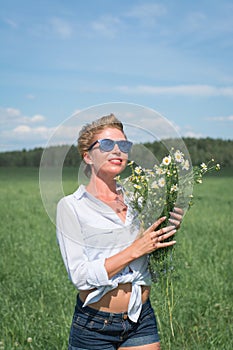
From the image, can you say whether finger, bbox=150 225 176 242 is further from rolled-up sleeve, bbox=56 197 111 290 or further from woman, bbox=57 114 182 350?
rolled-up sleeve, bbox=56 197 111 290

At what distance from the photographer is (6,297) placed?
5.73 meters

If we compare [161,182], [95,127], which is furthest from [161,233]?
[95,127]

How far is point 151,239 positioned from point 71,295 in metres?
3.24

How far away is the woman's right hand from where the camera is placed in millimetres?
2465

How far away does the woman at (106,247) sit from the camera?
250 cm

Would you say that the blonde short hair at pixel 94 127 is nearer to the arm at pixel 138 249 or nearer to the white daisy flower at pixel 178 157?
the white daisy flower at pixel 178 157

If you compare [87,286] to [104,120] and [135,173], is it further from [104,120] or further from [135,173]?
[104,120]

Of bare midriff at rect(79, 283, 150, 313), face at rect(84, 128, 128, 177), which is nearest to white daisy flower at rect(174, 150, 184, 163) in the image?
face at rect(84, 128, 128, 177)

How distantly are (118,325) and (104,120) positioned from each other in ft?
3.28

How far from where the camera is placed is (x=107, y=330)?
8.55ft

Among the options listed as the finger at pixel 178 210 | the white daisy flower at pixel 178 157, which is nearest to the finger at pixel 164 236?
the finger at pixel 178 210

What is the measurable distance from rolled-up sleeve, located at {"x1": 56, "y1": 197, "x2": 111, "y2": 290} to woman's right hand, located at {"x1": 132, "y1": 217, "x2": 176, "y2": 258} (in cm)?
18

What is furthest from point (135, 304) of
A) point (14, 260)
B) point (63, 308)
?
point (14, 260)

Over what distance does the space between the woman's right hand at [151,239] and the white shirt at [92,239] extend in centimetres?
10
